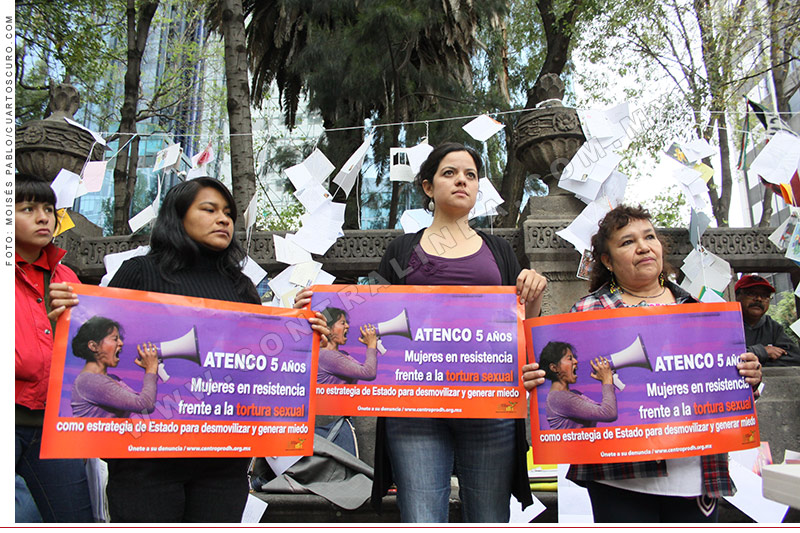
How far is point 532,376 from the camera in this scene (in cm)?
Result: 209

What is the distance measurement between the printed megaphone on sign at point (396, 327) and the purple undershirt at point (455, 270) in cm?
15

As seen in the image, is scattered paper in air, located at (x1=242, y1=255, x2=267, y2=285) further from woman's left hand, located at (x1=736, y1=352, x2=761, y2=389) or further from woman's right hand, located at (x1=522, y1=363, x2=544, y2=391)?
woman's left hand, located at (x1=736, y1=352, x2=761, y2=389)

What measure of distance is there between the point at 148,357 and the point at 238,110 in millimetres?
4261

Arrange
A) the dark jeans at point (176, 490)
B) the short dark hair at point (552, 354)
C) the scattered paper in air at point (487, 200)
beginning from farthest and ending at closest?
the scattered paper in air at point (487, 200) < the short dark hair at point (552, 354) < the dark jeans at point (176, 490)

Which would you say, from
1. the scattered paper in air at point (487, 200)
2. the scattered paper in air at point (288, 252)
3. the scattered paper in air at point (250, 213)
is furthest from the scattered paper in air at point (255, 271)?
the scattered paper in air at point (487, 200)

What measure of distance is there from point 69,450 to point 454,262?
1505 mm

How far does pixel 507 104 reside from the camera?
10.4 meters

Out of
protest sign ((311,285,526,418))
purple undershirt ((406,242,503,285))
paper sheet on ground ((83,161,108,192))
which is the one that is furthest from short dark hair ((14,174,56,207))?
paper sheet on ground ((83,161,108,192))

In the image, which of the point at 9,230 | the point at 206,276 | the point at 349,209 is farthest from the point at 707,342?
the point at 349,209

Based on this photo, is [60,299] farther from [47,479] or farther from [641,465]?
[641,465]

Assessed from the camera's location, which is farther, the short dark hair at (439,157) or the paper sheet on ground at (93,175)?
the paper sheet on ground at (93,175)

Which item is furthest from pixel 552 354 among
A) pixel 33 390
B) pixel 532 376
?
pixel 33 390

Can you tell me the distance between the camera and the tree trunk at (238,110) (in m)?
5.52

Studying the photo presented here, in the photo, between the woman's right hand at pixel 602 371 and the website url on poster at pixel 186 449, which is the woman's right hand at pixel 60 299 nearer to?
the website url on poster at pixel 186 449
